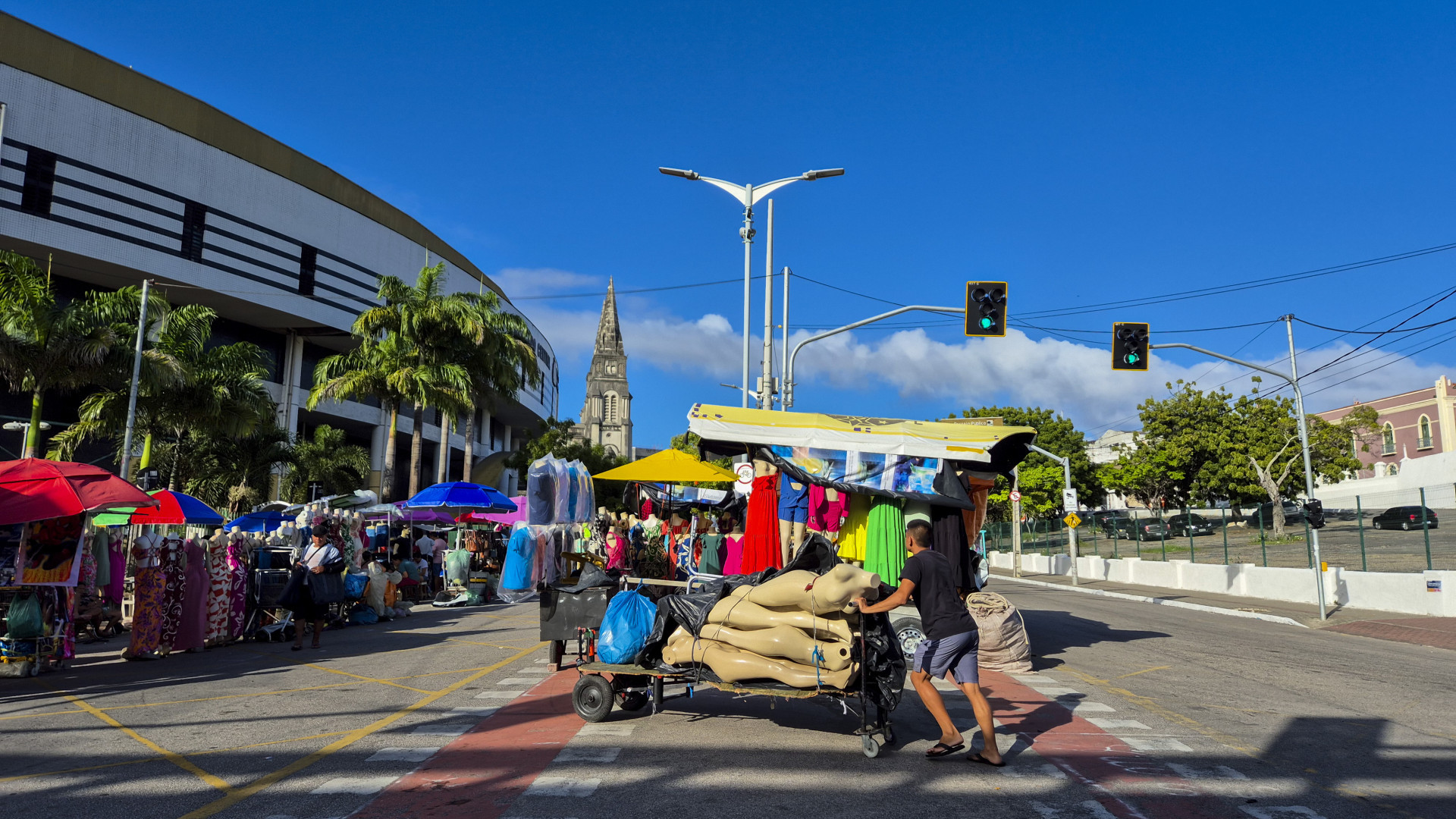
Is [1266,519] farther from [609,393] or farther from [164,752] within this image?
[609,393]

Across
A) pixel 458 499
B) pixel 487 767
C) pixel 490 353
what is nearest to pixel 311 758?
pixel 487 767

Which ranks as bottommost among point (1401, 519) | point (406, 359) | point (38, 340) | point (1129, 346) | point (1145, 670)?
point (1145, 670)

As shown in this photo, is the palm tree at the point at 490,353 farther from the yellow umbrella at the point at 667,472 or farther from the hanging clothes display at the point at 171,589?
the hanging clothes display at the point at 171,589

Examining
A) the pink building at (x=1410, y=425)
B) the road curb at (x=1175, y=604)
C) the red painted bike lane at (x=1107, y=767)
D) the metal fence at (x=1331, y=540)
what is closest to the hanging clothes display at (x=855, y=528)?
the red painted bike lane at (x=1107, y=767)

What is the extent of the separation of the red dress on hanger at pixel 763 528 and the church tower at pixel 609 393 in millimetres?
117773

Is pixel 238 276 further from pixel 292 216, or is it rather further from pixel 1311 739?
pixel 1311 739

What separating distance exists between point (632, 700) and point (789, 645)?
6.51ft

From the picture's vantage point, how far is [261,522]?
21688 mm

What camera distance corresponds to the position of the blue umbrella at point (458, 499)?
71.5 ft

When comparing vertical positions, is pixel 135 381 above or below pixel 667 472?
above

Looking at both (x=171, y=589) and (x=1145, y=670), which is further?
(x=171, y=589)

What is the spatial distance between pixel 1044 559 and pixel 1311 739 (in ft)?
123

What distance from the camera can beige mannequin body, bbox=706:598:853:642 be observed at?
6.98m

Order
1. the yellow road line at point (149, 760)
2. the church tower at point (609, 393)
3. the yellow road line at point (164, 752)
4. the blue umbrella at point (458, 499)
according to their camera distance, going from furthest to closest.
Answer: the church tower at point (609, 393)
the blue umbrella at point (458, 499)
the yellow road line at point (149, 760)
the yellow road line at point (164, 752)
